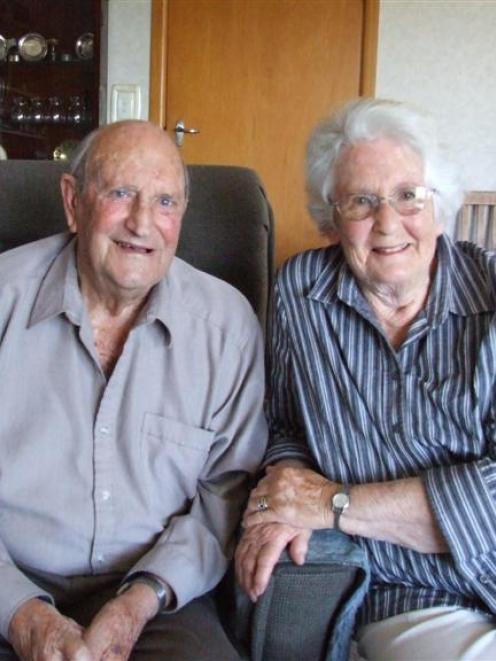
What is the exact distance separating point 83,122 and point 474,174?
78.3 inches

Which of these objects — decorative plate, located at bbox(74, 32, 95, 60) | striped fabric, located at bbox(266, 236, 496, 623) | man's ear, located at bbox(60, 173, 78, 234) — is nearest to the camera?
striped fabric, located at bbox(266, 236, 496, 623)

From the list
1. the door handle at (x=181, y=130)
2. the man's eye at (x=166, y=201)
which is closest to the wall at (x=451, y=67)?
the door handle at (x=181, y=130)

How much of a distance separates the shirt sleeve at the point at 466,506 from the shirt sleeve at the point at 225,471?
0.36 meters

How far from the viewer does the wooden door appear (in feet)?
11.6

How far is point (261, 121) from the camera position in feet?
11.9

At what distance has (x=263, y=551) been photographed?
3.82ft

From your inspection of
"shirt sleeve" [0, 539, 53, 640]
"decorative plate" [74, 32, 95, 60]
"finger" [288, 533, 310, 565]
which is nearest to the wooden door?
"decorative plate" [74, 32, 95, 60]

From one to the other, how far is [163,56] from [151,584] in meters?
3.09

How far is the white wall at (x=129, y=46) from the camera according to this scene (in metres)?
3.65

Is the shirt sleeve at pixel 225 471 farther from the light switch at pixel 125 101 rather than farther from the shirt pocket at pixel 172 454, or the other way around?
the light switch at pixel 125 101

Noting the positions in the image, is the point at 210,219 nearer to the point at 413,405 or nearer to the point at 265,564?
the point at 413,405

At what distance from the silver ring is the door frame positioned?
275 cm

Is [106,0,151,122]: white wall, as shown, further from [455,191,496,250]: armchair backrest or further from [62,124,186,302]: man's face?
[62,124,186,302]: man's face

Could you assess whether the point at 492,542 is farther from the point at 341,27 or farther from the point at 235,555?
the point at 341,27
